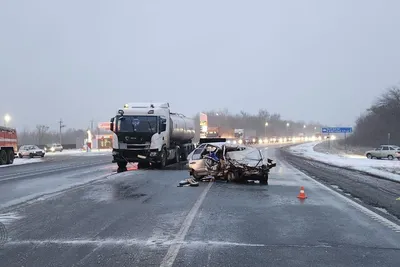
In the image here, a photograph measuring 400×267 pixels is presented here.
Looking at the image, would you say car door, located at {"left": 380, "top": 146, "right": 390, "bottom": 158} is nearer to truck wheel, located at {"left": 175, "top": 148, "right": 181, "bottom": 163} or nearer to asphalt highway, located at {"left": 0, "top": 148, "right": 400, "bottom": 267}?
truck wheel, located at {"left": 175, "top": 148, "right": 181, "bottom": 163}

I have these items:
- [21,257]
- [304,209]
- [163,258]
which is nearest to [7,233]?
[21,257]

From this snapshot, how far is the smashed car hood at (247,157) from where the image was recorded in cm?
1695

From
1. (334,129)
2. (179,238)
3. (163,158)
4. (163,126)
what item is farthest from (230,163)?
(334,129)

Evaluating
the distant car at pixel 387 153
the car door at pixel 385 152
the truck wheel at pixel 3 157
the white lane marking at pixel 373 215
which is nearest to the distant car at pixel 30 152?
the truck wheel at pixel 3 157

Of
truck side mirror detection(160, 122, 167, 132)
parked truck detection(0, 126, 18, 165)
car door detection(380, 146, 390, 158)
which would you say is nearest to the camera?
truck side mirror detection(160, 122, 167, 132)

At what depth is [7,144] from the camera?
3306cm

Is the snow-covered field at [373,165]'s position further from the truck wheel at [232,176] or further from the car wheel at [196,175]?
the car wheel at [196,175]

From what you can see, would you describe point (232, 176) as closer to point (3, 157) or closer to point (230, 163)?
point (230, 163)

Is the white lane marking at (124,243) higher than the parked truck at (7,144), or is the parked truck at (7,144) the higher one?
the parked truck at (7,144)

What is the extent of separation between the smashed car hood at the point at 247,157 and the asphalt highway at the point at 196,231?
12.7ft

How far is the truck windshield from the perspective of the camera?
76.4 ft

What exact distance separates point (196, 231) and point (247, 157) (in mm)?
9815

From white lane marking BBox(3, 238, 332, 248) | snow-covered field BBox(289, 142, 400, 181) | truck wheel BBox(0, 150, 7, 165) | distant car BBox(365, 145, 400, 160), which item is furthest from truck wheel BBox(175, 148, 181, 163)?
distant car BBox(365, 145, 400, 160)

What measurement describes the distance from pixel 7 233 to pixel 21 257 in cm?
184
